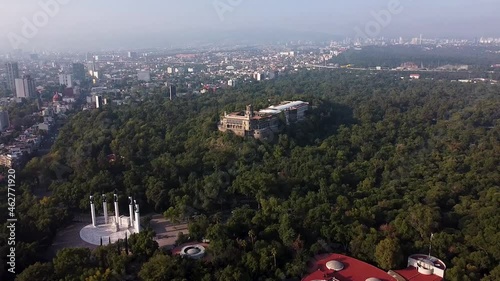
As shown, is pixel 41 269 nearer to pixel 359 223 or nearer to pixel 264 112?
pixel 359 223

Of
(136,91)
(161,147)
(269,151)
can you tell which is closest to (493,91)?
(269,151)

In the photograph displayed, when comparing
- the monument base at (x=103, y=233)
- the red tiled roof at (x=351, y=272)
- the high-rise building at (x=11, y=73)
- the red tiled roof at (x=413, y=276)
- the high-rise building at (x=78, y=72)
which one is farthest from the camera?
the high-rise building at (x=78, y=72)

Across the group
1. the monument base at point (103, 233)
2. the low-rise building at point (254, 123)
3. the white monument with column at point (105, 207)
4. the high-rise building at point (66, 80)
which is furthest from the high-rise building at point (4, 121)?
the high-rise building at point (66, 80)

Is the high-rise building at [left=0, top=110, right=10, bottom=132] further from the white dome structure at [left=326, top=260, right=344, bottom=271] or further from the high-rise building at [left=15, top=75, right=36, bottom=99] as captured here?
the white dome structure at [left=326, top=260, right=344, bottom=271]

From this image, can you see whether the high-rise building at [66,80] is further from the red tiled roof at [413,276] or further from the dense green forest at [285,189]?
the red tiled roof at [413,276]

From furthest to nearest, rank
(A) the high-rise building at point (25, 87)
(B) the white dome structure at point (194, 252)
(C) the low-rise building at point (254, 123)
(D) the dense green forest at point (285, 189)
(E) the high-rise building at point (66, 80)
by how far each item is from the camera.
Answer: (E) the high-rise building at point (66, 80)
(A) the high-rise building at point (25, 87)
(C) the low-rise building at point (254, 123)
(B) the white dome structure at point (194, 252)
(D) the dense green forest at point (285, 189)

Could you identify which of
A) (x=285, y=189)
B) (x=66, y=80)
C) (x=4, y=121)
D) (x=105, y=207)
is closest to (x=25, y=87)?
(x=66, y=80)

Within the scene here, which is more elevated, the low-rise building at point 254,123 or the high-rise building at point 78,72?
the high-rise building at point 78,72

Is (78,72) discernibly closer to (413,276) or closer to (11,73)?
(11,73)
